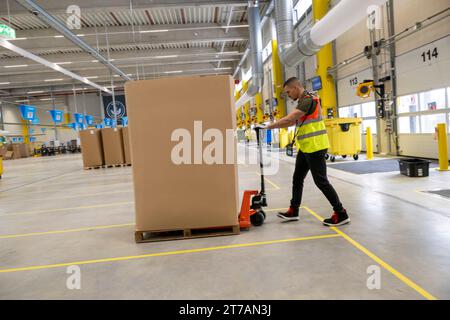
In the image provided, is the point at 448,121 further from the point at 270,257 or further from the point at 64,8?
the point at 64,8

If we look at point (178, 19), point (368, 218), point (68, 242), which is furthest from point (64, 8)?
point (368, 218)

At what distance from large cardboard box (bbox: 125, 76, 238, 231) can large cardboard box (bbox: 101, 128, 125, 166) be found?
33.3 ft

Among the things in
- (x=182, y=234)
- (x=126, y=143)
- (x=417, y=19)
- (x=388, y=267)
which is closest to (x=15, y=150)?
(x=126, y=143)

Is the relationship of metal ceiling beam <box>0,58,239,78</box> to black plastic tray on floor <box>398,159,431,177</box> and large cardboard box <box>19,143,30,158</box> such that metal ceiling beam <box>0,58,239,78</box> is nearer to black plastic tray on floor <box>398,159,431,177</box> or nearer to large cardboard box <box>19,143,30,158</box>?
large cardboard box <box>19,143,30,158</box>

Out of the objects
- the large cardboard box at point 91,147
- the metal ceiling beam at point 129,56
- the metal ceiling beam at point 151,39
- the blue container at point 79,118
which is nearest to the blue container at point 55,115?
the metal ceiling beam at point 129,56

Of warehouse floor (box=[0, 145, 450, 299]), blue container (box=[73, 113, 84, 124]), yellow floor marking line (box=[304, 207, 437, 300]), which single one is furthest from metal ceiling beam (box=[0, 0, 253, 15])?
blue container (box=[73, 113, 84, 124])

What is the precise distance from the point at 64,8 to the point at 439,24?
38.2ft

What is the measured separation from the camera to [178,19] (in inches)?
611

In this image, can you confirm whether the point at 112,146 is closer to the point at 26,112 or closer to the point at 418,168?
the point at 26,112

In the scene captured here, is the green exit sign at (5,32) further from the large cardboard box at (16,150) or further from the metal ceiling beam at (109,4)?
the large cardboard box at (16,150)

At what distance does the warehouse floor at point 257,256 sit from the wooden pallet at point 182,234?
0.10 metres

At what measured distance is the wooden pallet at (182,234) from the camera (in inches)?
142

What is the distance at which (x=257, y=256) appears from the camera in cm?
295

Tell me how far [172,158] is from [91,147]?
1077 centimetres
